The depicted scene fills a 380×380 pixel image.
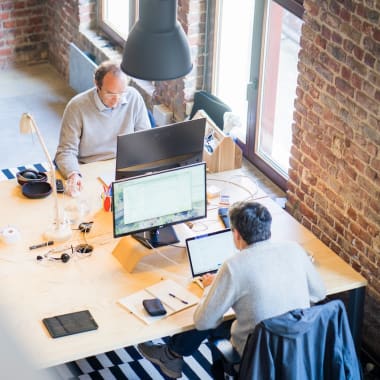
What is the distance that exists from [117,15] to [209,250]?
3.76 metres

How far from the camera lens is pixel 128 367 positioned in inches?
146

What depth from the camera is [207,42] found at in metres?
5.11

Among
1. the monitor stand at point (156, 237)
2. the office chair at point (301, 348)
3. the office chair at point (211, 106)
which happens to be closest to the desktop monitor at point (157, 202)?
the monitor stand at point (156, 237)

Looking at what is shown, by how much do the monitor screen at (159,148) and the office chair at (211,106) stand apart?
120 cm

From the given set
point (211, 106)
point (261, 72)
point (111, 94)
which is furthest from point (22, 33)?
point (111, 94)

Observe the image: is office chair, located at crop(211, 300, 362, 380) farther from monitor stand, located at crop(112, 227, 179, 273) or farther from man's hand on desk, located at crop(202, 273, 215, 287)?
monitor stand, located at crop(112, 227, 179, 273)

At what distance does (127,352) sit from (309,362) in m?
1.36

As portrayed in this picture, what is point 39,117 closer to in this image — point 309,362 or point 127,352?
point 127,352

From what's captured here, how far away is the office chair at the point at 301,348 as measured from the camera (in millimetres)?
2588

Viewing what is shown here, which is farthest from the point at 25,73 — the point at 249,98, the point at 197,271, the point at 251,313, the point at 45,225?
the point at 251,313

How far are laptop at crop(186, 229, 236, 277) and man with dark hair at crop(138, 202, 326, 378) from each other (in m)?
0.33

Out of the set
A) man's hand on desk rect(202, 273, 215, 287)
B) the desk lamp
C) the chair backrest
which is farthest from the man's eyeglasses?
the chair backrest

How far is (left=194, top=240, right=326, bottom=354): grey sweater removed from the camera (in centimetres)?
270

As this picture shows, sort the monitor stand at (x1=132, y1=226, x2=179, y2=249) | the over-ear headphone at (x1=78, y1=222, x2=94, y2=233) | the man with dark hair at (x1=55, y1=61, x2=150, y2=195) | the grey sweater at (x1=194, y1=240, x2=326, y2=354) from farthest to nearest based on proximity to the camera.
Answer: the man with dark hair at (x1=55, y1=61, x2=150, y2=195)
the over-ear headphone at (x1=78, y1=222, x2=94, y2=233)
the monitor stand at (x1=132, y1=226, x2=179, y2=249)
the grey sweater at (x1=194, y1=240, x2=326, y2=354)
